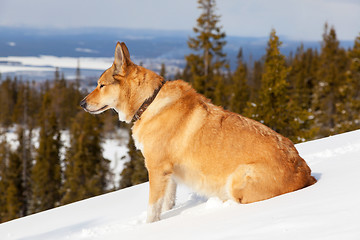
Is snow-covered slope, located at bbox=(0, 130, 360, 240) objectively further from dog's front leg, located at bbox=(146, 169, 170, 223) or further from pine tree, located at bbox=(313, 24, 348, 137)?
pine tree, located at bbox=(313, 24, 348, 137)

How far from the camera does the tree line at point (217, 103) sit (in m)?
33.9

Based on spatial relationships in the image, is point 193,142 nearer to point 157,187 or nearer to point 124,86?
point 157,187

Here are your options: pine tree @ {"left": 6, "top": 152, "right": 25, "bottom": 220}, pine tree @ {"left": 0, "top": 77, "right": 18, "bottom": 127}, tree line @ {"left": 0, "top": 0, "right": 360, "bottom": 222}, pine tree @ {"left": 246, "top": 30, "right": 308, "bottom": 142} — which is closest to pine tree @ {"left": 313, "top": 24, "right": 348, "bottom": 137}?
tree line @ {"left": 0, "top": 0, "right": 360, "bottom": 222}

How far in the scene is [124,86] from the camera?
6.67 metres

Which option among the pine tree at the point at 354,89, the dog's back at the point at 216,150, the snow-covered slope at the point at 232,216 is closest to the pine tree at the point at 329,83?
the pine tree at the point at 354,89

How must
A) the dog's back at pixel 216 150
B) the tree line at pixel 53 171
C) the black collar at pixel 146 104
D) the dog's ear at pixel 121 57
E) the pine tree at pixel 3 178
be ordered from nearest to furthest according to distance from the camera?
the dog's back at pixel 216 150 < the dog's ear at pixel 121 57 < the black collar at pixel 146 104 < the tree line at pixel 53 171 < the pine tree at pixel 3 178

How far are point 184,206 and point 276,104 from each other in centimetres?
2838

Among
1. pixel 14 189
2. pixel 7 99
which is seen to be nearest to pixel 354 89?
pixel 14 189

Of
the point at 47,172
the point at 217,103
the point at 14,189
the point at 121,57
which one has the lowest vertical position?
the point at 14,189

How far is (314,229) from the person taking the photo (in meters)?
3.89

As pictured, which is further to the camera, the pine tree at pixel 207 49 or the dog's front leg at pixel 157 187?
the pine tree at pixel 207 49

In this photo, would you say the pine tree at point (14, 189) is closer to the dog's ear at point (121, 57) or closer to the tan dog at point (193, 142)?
the tan dog at point (193, 142)

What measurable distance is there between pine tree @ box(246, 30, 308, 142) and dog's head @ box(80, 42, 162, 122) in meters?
27.4

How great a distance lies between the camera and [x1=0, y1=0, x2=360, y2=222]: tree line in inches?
1334
